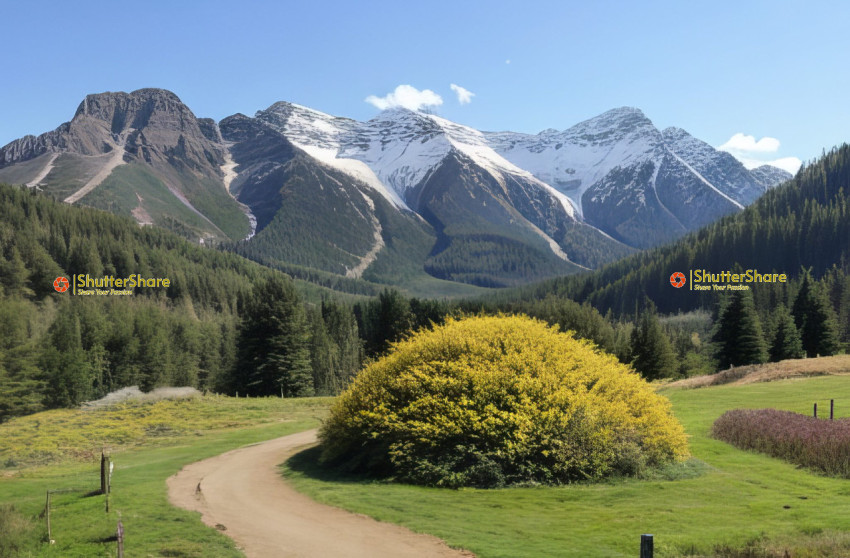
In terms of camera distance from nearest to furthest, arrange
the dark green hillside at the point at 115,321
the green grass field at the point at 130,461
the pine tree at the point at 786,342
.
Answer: the green grass field at the point at 130,461 < the pine tree at the point at 786,342 < the dark green hillside at the point at 115,321

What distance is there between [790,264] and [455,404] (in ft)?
674

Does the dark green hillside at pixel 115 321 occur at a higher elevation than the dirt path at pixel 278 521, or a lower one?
higher

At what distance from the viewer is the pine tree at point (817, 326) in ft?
246

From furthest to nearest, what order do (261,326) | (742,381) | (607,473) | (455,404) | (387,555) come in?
(261,326) < (742,381) < (455,404) < (607,473) < (387,555)

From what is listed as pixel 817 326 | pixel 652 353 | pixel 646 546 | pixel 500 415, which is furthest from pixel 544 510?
pixel 817 326

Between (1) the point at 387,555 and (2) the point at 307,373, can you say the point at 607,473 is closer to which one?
(1) the point at 387,555

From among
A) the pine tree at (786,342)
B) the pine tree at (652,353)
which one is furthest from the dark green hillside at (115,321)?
the pine tree at (786,342)

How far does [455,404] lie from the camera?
78.5 ft

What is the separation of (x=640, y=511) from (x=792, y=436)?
11.0 meters

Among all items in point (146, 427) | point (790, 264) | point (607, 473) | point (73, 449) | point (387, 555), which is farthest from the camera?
point (790, 264)

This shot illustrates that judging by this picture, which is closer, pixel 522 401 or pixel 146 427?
pixel 522 401

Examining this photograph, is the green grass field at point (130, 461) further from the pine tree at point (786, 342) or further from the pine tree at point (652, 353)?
the pine tree at point (786, 342)

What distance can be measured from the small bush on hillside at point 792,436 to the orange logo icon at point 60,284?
494 ft

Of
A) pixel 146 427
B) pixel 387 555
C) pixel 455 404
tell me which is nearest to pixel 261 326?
pixel 146 427
